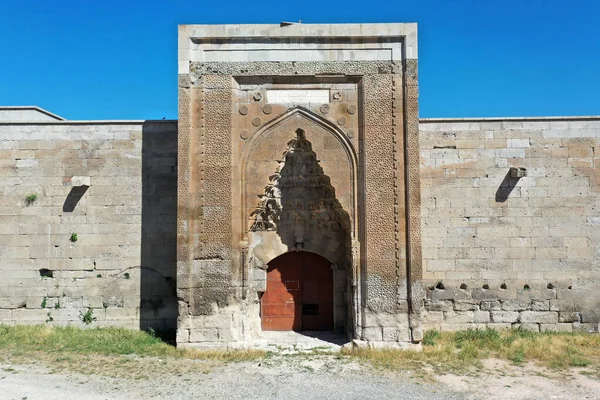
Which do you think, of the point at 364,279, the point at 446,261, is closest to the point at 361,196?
the point at 364,279

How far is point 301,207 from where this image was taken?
849 centimetres

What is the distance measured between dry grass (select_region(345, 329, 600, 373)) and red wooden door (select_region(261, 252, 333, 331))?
147 centimetres

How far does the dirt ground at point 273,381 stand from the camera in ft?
18.5

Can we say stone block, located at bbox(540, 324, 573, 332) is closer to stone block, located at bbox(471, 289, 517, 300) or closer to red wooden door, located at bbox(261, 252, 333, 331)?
stone block, located at bbox(471, 289, 517, 300)

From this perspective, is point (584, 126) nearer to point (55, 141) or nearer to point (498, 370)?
point (498, 370)

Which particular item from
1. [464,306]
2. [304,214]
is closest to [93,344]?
[304,214]

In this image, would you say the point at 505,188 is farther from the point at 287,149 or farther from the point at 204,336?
the point at 204,336

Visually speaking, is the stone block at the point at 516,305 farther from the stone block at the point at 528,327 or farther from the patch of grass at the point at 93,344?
the patch of grass at the point at 93,344

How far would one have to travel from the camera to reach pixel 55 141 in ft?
29.7

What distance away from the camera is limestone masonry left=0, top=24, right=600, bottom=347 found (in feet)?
25.6

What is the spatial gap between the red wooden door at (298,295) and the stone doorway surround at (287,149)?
635 mm

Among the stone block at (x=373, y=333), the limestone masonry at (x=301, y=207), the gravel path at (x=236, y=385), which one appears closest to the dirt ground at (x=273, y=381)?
the gravel path at (x=236, y=385)

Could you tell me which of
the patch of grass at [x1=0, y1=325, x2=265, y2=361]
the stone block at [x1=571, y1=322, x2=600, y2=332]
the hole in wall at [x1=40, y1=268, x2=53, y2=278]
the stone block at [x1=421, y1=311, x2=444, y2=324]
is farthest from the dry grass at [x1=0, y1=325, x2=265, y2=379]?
the stone block at [x1=571, y1=322, x2=600, y2=332]

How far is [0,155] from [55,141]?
115cm
